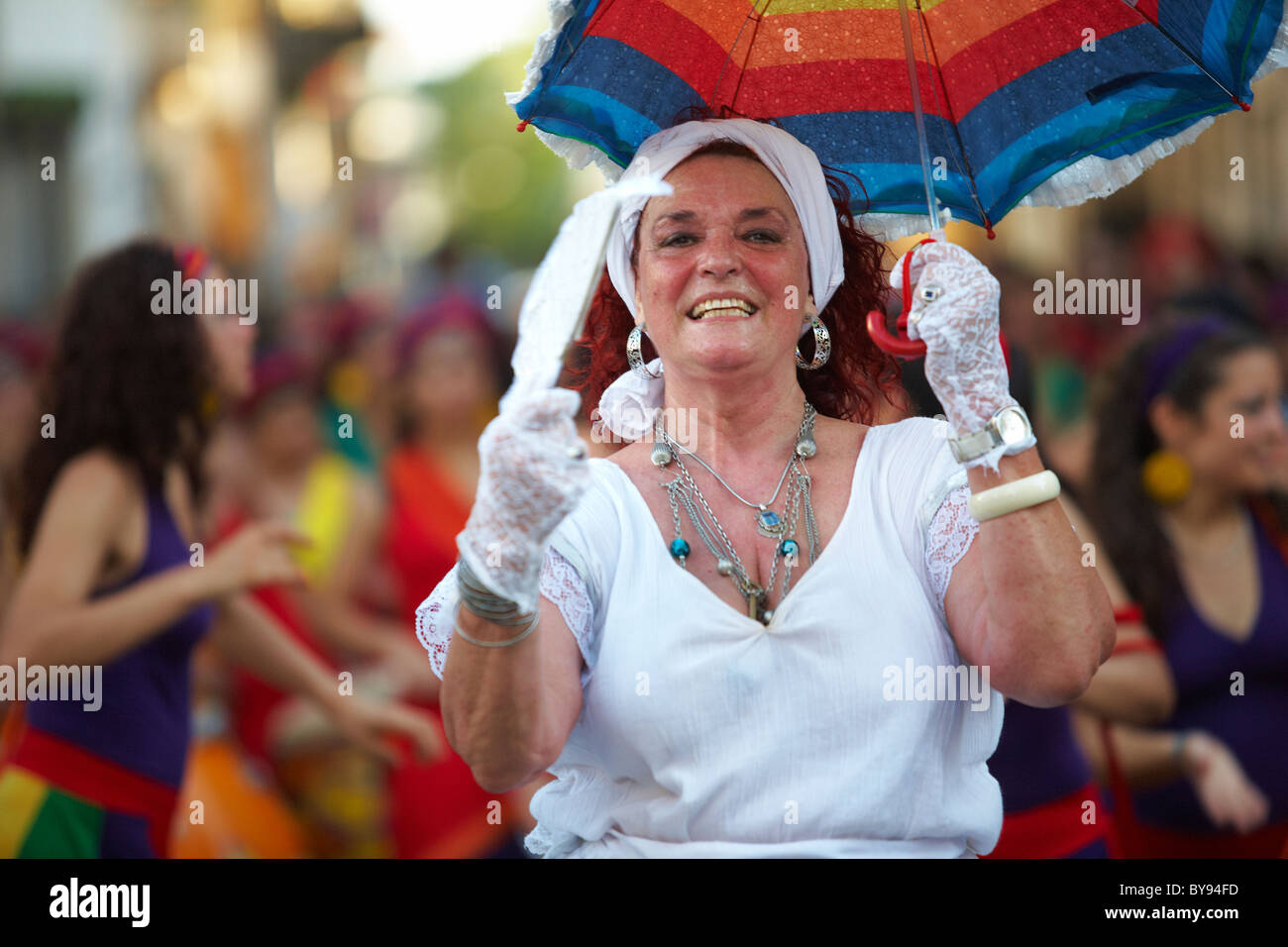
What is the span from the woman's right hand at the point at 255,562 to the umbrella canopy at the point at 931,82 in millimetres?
1660

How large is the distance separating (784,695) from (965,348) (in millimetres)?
624

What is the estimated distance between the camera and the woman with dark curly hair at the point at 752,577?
91.4 inches

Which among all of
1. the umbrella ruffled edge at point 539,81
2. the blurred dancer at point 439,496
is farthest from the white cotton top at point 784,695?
the blurred dancer at point 439,496

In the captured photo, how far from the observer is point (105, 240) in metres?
23.6

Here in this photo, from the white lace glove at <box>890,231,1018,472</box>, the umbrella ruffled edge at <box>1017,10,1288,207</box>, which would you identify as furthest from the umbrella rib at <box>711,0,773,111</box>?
the white lace glove at <box>890,231,1018,472</box>

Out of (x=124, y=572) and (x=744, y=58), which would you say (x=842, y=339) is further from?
(x=124, y=572)

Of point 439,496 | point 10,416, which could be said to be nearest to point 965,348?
point 439,496

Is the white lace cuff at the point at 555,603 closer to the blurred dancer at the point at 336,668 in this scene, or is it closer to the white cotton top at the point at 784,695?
the white cotton top at the point at 784,695

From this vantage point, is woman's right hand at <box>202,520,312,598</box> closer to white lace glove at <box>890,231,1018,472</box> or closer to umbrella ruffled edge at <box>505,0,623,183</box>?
umbrella ruffled edge at <box>505,0,623,183</box>

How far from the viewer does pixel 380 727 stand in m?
4.52

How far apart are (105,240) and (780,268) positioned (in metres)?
22.9
